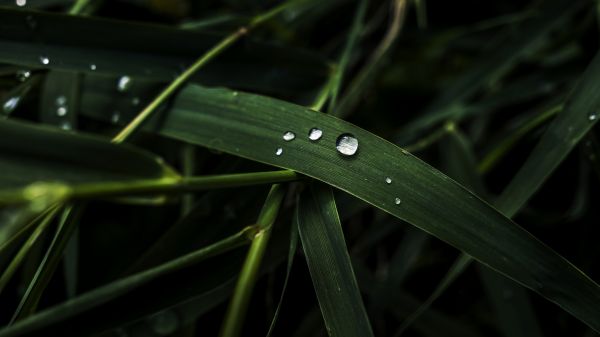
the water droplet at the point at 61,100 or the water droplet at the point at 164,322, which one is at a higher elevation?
the water droplet at the point at 61,100

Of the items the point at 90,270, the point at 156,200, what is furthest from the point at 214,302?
the point at 90,270

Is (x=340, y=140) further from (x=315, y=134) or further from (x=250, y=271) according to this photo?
(x=250, y=271)

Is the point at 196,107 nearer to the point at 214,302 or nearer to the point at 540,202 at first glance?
the point at 214,302

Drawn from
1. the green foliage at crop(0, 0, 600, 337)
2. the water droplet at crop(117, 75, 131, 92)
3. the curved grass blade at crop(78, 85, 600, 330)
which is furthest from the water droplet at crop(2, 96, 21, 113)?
the curved grass blade at crop(78, 85, 600, 330)

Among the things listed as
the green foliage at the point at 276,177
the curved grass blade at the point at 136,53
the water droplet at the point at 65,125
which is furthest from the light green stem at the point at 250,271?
the water droplet at the point at 65,125

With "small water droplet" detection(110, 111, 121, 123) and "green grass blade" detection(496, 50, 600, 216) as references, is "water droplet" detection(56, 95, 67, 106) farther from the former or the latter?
"green grass blade" detection(496, 50, 600, 216)

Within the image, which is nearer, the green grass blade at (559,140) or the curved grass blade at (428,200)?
the curved grass blade at (428,200)

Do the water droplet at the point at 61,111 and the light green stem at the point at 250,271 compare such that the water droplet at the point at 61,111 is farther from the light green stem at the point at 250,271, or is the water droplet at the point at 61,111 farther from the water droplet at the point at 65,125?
the light green stem at the point at 250,271
